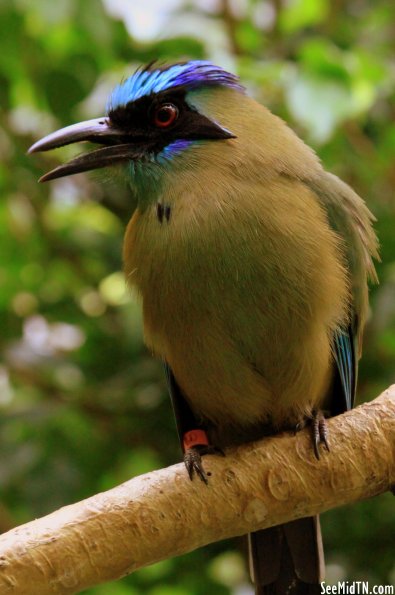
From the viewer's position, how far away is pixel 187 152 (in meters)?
3.12

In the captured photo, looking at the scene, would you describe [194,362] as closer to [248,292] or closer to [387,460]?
[248,292]

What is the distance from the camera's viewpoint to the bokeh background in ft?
12.5

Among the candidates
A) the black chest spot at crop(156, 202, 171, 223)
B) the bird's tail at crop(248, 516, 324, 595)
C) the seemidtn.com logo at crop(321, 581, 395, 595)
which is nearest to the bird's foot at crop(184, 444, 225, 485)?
the bird's tail at crop(248, 516, 324, 595)

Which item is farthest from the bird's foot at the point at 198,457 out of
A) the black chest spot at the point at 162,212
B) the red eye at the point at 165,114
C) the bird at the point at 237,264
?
the red eye at the point at 165,114

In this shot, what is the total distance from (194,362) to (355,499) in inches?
25.0

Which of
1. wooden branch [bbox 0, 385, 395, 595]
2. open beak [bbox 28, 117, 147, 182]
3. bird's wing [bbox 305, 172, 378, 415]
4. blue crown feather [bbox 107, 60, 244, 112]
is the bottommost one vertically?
wooden branch [bbox 0, 385, 395, 595]

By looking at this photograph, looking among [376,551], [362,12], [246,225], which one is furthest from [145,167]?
[362,12]

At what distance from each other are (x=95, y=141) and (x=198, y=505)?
126 centimetres

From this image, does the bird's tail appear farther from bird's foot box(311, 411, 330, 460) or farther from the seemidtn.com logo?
bird's foot box(311, 411, 330, 460)

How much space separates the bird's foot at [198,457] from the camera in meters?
2.77

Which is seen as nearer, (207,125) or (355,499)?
(355,499)

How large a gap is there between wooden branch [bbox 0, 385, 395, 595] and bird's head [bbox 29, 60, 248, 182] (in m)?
0.99

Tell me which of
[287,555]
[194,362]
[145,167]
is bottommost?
[287,555]

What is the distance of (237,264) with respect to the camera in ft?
9.55
